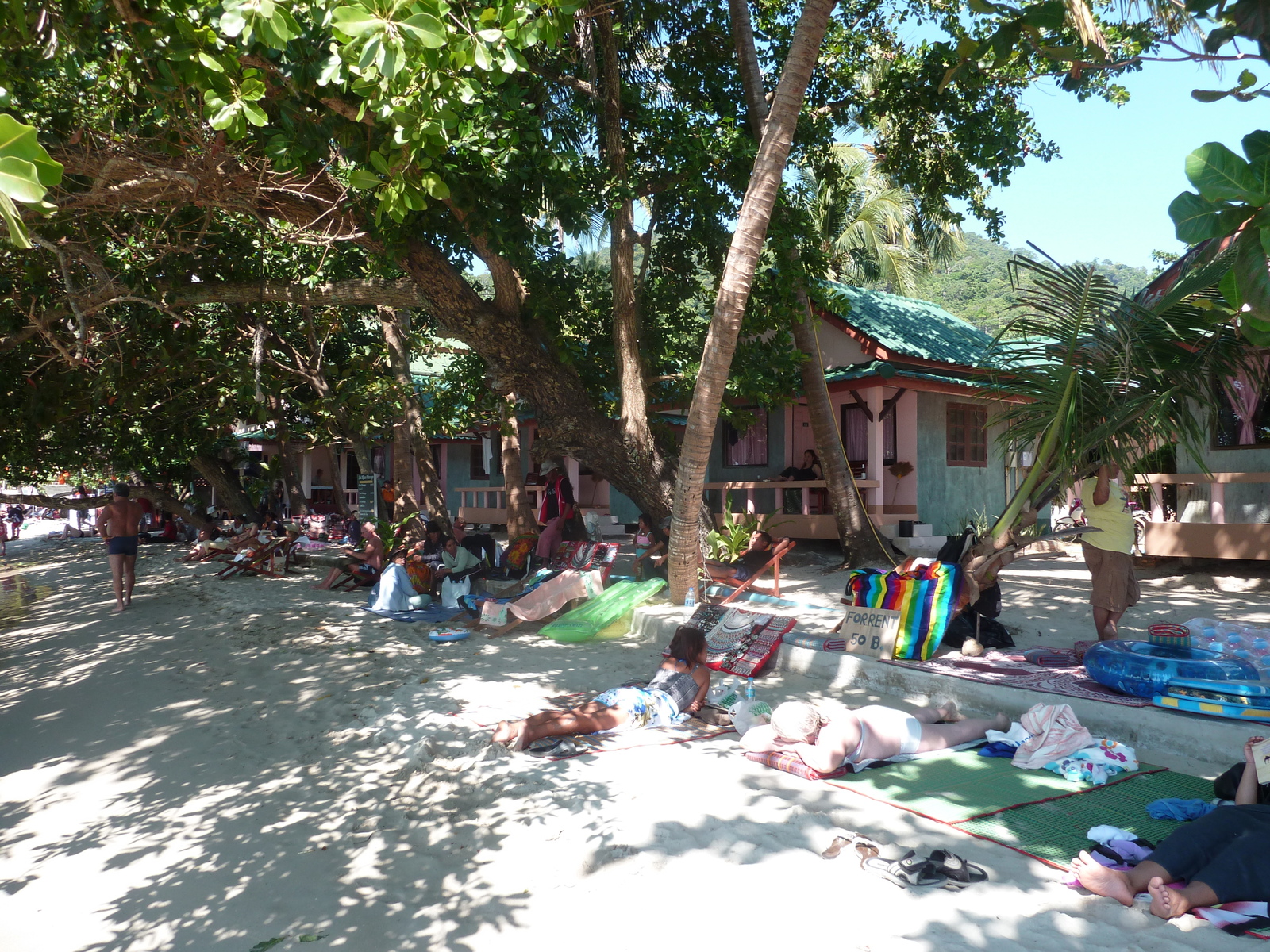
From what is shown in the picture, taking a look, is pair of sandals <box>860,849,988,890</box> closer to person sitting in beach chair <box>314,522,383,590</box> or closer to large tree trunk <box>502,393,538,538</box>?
person sitting in beach chair <box>314,522,383,590</box>

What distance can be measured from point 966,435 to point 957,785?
1234cm

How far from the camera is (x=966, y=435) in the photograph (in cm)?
1586

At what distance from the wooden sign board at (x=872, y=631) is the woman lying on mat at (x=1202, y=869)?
3588 millimetres

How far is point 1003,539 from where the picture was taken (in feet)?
23.7

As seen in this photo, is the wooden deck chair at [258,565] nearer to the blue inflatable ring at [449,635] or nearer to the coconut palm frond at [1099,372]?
the blue inflatable ring at [449,635]

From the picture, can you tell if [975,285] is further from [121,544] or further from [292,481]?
[121,544]

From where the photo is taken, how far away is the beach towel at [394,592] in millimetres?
11062

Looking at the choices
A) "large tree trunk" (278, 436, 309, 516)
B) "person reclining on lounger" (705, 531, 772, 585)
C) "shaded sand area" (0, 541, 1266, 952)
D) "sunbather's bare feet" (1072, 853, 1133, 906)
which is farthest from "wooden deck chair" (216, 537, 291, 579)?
"sunbather's bare feet" (1072, 853, 1133, 906)

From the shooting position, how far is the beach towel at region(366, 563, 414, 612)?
11062 mm

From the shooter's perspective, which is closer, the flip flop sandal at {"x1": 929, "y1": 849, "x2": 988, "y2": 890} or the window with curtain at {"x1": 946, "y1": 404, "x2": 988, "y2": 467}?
the flip flop sandal at {"x1": 929, "y1": 849, "x2": 988, "y2": 890}

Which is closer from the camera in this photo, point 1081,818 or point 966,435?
point 1081,818

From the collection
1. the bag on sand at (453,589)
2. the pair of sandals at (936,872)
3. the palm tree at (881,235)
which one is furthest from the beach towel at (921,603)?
the palm tree at (881,235)

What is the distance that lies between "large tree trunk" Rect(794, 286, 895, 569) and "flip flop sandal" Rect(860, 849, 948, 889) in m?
7.99

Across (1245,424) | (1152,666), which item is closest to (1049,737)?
(1152,666)
